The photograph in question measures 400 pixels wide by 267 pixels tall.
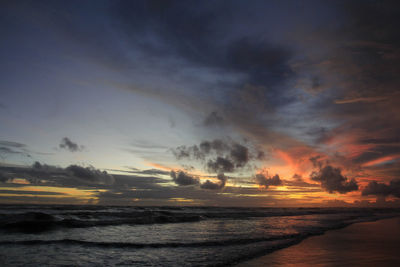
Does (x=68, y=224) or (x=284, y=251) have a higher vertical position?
(x=284, y=251)

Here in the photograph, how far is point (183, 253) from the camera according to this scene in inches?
565

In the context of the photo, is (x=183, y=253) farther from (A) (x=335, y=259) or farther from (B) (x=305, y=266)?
A: (A) (x=335, y=259)

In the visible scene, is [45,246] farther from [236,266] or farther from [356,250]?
[356,250]

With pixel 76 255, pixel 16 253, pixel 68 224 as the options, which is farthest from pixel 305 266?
pixel 68 224

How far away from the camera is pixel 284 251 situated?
50.1 feet

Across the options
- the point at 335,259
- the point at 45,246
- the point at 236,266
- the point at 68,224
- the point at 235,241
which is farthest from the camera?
the point at 68,224

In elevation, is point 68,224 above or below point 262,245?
below

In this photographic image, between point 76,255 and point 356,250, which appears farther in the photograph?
point 356,250

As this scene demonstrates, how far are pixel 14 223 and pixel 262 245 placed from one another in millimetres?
24085

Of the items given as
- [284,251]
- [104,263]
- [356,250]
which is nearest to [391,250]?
[356,250]

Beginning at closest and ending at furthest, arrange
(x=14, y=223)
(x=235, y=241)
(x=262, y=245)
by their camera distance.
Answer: (x=262, y=245)
(x=235, y=241)
(x=14, y=223)

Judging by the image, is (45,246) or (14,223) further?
(14,223)

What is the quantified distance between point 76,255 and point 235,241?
10156mm

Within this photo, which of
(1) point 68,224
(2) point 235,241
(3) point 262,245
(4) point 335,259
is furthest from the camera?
(1) point 68,224
